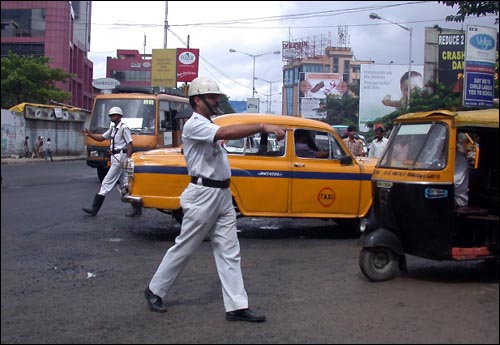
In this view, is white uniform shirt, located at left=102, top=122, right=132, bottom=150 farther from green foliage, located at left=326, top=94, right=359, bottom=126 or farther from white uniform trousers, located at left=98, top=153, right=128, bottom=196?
green foliage, located at left=326, top=94, right=359, bottom=126

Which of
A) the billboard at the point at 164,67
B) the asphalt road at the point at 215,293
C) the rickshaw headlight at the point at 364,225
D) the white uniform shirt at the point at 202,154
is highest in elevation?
the billboard at the point at 164,67

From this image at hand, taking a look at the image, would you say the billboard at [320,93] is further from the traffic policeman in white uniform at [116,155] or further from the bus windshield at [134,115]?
the traffic policeman in white uniform at [116,155]

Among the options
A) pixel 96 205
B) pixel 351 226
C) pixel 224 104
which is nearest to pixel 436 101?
pixel 224 104

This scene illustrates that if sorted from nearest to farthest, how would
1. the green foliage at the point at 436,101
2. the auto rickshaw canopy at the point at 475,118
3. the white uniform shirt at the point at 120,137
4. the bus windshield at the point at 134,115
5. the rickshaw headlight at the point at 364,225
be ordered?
the auto rickshaw canopy at the point at 475,118
the rickshaw headlight at the point at 364,225
the white uniform shirt at the point at 120,137
the green foliage at the point at 436,101
the bus windshield at the point at 134,115

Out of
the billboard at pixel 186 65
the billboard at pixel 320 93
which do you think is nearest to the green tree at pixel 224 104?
the billboard at pixel 186 65

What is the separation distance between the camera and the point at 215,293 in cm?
564

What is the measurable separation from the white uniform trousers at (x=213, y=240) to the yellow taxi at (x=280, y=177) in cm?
305

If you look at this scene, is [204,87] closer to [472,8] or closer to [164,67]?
[472,8]

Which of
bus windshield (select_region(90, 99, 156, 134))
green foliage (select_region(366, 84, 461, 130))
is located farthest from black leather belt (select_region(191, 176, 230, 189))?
bus windshield (select_region(90, 99, 156, 134))

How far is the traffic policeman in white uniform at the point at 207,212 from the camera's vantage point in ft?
15.6


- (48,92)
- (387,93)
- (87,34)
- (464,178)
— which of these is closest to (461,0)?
(464,178)

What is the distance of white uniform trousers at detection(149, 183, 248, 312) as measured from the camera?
15.7 ft

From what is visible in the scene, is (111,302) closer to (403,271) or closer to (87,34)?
(403,271)

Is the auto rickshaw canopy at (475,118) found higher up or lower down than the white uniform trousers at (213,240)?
higher up
